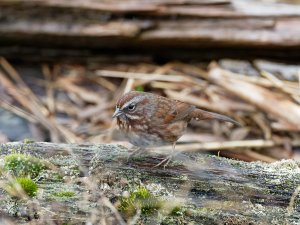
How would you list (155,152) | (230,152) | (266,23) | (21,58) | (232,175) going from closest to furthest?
1. (232,175)
2. (155,152)
3. (230,152)
4. (266,23)
5. (21,58)

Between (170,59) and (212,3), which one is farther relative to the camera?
(170,59)

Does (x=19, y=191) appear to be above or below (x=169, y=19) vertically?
below

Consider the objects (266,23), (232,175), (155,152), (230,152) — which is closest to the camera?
(232,175)

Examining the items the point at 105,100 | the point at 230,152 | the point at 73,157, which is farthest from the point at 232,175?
the point at 105,100

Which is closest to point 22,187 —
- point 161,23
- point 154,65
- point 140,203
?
point 140,203

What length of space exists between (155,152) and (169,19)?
9.72ft

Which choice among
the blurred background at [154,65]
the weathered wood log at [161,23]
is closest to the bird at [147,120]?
the blurred background at [154,65]

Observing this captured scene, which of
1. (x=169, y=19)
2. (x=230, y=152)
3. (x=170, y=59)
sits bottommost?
(x=230, y=152)

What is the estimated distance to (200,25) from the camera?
7645mm

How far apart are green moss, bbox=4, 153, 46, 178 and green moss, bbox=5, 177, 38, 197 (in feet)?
0.51

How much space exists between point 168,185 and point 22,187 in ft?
3.36

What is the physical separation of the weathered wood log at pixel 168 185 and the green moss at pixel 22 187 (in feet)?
0.18

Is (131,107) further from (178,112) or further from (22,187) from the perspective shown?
(22,187)

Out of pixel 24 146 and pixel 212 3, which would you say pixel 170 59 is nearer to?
pixel 212 3
